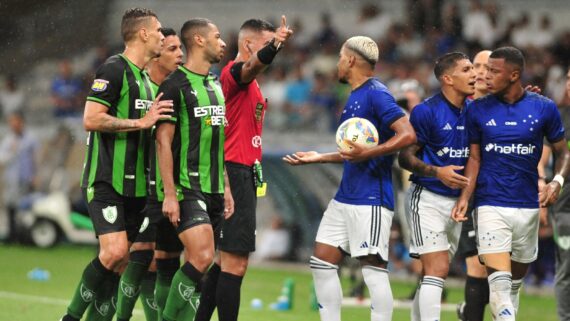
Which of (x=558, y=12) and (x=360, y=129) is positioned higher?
(x=558, y=12)

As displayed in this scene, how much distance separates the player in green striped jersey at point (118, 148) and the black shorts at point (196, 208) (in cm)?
40

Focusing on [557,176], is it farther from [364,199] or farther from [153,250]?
[153,250]

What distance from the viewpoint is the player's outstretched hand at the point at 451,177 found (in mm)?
8273

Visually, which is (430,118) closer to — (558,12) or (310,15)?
(558,12)

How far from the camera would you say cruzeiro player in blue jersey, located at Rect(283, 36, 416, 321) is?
8.21 meters

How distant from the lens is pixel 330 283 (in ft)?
27.4

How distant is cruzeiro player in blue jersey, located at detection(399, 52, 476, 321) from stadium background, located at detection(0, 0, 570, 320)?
4.47 metres

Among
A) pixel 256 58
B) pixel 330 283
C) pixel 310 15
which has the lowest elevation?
pixel 330 283

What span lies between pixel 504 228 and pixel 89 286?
3146mm

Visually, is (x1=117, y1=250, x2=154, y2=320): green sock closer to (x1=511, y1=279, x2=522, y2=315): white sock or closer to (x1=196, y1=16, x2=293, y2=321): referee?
(x1=196, y1=16, x2=293, y2=321): referee

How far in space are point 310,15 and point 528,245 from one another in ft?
47.5

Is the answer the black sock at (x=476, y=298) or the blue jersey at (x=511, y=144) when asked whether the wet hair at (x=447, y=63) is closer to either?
the blue jersey at (x=511, y=144)

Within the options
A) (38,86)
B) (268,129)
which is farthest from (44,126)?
(268,129)

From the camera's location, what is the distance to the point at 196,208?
26.3ft
